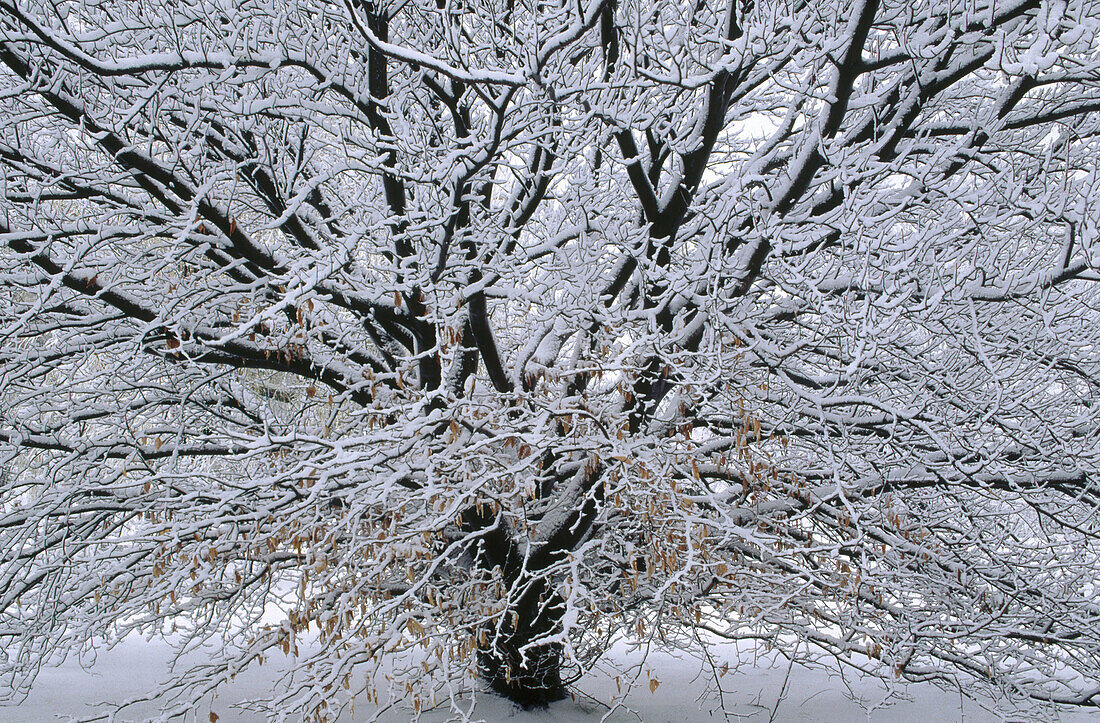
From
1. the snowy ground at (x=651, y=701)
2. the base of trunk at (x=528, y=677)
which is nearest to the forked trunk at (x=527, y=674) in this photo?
the base of trunk at (x=528, y=677)

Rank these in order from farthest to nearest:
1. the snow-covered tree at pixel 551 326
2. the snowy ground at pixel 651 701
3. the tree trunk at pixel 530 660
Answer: the snowy ground at pixel 651 701
the tree trunk at pixel 530 660
the snow-covered tree at pixel 551 326

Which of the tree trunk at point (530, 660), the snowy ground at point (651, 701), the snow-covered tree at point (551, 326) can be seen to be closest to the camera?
the snow-covered tree at point (551, 326)

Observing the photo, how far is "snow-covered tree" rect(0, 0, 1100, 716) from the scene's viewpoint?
414 cm

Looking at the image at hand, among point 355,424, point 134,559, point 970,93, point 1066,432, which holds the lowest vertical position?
point 134,559

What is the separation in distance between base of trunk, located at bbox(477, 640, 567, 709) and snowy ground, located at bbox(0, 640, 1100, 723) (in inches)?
4.7

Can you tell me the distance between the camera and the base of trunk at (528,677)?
19.3 ft

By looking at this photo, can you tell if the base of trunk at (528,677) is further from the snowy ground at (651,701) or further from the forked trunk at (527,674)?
the snowy ground at (651,701)

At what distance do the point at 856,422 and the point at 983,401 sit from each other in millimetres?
882

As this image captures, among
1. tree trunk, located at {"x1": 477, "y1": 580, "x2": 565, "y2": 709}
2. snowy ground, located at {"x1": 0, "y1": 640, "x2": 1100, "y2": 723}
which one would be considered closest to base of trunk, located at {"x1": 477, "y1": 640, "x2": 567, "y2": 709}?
tree trunk, located at {"x1": 477, "y1": 580, "x2": 565, "y2": 709}

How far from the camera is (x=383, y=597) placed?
17.6ft

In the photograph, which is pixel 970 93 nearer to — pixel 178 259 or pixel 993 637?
pixel 993 637

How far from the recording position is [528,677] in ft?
19.3

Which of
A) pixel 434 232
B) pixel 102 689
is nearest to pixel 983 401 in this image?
pixel 434 232

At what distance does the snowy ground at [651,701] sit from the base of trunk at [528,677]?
120 millimetres
